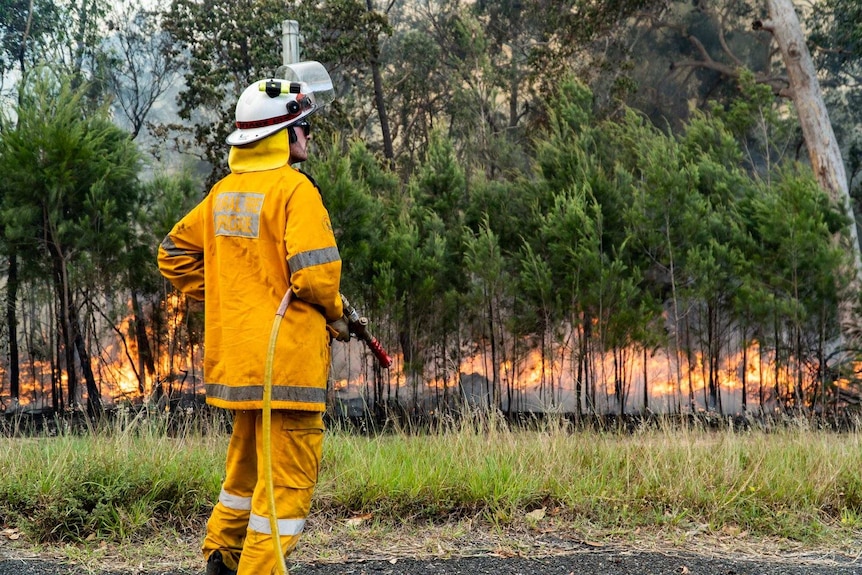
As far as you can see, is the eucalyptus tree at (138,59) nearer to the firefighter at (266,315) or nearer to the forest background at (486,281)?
the forest background at (486,281)

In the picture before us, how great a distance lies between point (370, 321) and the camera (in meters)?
8.59

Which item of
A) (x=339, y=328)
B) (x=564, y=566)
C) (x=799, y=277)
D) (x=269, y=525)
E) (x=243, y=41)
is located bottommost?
(x=564, y=566)

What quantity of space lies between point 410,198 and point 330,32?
8.31m

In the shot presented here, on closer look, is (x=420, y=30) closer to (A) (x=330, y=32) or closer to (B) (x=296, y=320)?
(A) (x=330, y=32)

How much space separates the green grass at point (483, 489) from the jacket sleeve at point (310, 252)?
1666 millimetres

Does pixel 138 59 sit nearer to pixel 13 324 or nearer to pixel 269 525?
pixel 13 324

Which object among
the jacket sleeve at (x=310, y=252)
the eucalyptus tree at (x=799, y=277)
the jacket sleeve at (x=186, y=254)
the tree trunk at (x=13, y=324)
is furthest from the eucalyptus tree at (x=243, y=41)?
the jacket sleeve at (x=310, y=252)

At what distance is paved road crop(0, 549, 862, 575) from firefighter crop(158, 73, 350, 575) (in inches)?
26.9

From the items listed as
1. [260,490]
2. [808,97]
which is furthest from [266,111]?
[808,97]

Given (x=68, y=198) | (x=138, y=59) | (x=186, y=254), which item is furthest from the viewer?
(x=138, y=59)

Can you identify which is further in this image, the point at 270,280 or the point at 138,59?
the point at 138,59

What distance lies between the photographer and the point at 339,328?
10.2 feet

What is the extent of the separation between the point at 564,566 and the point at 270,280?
72.4 inches

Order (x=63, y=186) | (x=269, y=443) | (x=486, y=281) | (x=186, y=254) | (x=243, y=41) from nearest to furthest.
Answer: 1. (x=269, y=443)
2. (x=186, y=254)
3. (x=63, y=186)
4. (x=486, y=281)
5. (x=243, y=41)
